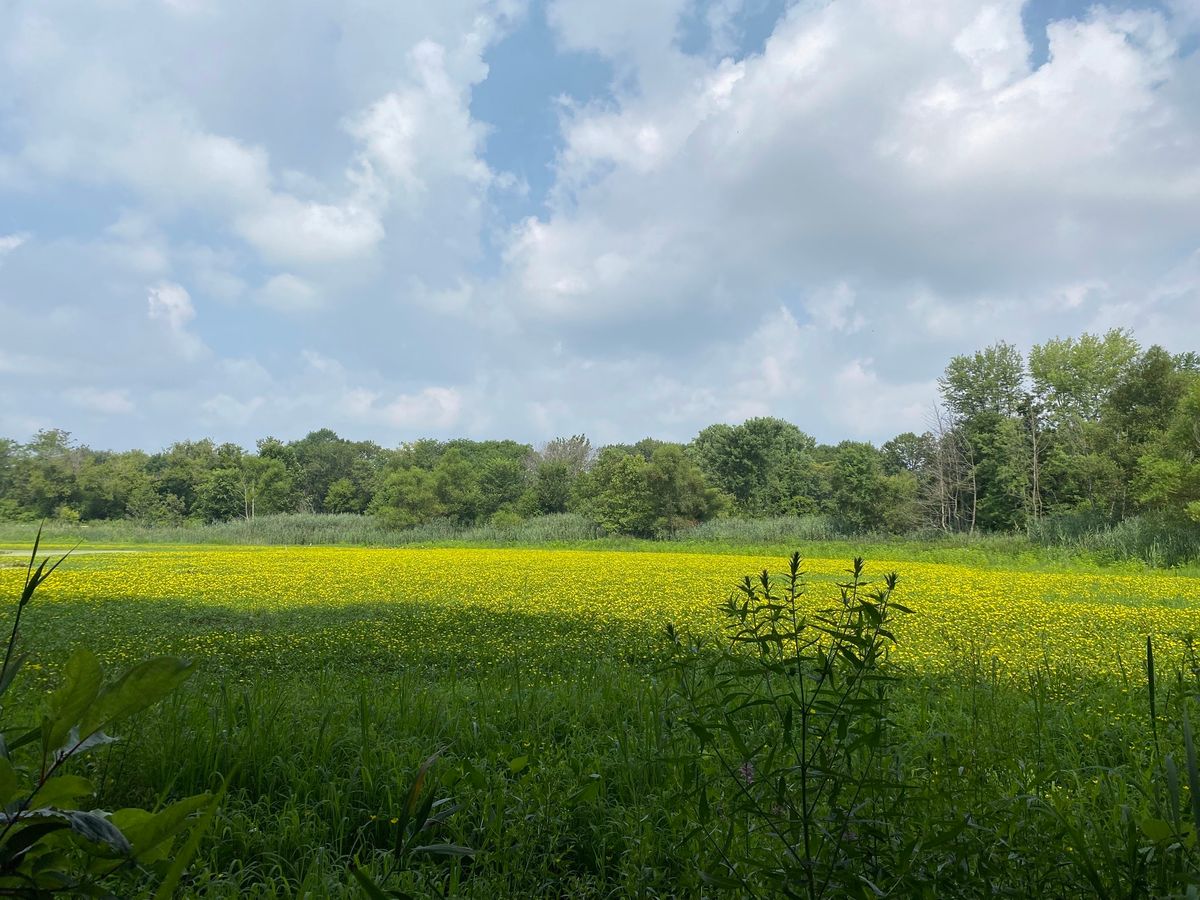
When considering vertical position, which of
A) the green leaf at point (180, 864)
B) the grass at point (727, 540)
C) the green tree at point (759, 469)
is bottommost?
the grass at point (727, 540)

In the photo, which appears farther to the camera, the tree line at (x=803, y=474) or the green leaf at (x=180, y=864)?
the tree line at (x=803, y=474)

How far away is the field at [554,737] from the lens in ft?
6.03

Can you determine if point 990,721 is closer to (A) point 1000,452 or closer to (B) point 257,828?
(B) point 257,828

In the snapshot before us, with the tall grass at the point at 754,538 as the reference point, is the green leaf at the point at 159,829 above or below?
above

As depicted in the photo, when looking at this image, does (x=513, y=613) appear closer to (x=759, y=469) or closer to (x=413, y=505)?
(x=413, y=505)

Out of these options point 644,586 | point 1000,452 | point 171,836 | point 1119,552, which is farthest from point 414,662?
point 1000,452

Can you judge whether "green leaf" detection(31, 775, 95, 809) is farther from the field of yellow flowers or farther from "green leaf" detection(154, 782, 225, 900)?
the field of yellow flowers

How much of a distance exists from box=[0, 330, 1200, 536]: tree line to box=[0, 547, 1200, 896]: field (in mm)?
18584

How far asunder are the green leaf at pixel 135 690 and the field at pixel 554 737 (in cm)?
96

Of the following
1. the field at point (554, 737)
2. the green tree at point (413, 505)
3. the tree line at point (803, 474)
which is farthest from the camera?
the green tree at point (413, 505)

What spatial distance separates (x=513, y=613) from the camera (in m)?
9.24

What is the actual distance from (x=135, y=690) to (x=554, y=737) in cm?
338

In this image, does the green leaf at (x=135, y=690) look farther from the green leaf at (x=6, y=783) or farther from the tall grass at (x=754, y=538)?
the tall grass at (x=754, y=538)

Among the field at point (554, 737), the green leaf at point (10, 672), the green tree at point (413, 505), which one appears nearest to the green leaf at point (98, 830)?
the green leaf at point (10, 672)
